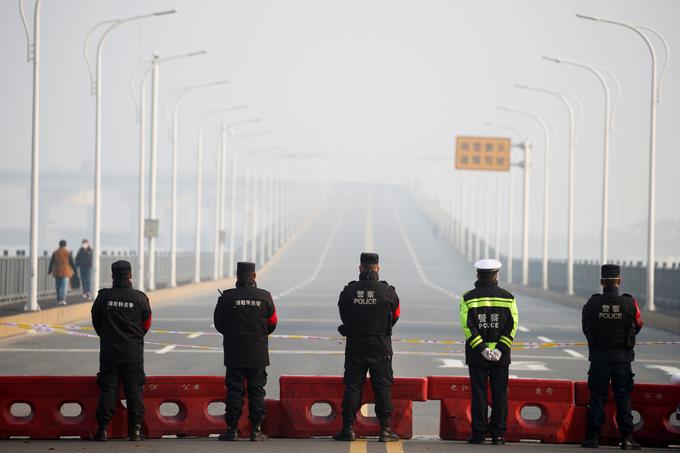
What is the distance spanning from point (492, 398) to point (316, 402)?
1.70 metres

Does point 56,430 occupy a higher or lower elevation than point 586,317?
lower

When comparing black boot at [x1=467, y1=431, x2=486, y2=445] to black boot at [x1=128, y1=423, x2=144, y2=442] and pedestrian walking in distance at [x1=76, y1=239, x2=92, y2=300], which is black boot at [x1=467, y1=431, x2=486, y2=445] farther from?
pedestrian walking in distance at [x1=76, y1=239, x2=92, y2=300]

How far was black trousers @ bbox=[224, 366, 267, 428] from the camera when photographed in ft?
44.9

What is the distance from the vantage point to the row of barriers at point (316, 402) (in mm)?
14109

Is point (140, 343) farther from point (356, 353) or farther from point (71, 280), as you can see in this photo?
point (71, 280)

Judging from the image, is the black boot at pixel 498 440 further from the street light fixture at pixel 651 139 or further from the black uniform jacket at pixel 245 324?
the street light fixture at pixel 651 139

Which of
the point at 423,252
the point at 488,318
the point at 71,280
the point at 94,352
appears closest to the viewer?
the point at 488,318

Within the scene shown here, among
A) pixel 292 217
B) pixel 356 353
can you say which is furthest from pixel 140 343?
pixel 292 217

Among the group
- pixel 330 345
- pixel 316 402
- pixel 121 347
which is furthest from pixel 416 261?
pixel 121 347

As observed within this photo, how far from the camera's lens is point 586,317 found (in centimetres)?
1373

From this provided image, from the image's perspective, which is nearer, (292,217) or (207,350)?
(207,350)

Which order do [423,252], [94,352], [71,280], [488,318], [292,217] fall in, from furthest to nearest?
1. [292,217]
2. [423,252]
3. [71,280]
4. [94,352]
5. [488,318]

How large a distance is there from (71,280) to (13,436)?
34.0m

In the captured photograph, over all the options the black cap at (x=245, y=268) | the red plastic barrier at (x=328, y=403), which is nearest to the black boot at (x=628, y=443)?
the red plastic barrier at (x=328, y=403)
